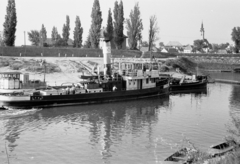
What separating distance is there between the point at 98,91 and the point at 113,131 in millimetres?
12687

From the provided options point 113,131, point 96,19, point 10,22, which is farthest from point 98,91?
point 96,19

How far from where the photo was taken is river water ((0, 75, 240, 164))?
21.8 metres

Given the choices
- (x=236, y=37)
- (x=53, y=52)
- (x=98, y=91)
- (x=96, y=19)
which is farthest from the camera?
(x=236, y=37)

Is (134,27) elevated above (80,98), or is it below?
above

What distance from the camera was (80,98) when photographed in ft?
127

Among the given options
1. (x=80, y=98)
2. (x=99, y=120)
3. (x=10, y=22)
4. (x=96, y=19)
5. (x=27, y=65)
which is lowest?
(x=99, y=120)

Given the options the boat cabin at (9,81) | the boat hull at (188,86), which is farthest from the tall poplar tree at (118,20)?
the boat cabin at (9,81)

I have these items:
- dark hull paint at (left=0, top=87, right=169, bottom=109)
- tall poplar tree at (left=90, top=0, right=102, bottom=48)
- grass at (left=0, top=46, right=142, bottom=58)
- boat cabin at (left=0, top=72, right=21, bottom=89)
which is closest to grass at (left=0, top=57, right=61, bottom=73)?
grass at (left=0, top=46, right=142, bottom=58)

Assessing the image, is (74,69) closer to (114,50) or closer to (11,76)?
(11,76)

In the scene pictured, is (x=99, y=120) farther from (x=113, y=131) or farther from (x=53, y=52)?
(x=53, y=52)

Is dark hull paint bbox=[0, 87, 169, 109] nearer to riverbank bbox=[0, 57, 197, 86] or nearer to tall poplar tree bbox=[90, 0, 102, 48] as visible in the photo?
riverbank bbox=[0, 57, 197, 86]

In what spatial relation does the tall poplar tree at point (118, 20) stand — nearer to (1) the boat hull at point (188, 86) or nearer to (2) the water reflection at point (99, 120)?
(1) the boat hull at point (188, 86)

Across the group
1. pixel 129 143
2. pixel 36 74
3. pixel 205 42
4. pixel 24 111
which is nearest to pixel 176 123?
pixel 129 143

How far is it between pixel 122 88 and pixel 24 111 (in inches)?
522
